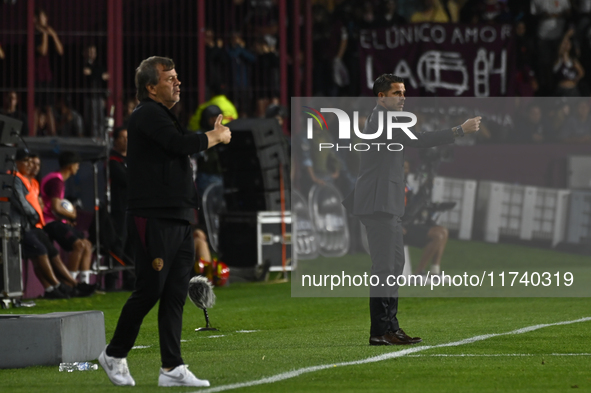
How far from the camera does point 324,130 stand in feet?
36.4

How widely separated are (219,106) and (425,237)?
20.3 feet

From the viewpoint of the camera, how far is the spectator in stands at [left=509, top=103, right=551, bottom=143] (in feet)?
50.6

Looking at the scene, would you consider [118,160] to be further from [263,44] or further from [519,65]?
[519,65]

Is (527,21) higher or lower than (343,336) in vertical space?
higher

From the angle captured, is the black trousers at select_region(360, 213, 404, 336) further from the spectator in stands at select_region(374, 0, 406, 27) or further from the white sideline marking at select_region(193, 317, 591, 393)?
the spectator in stands at select_region(374, 0, 406, 27)

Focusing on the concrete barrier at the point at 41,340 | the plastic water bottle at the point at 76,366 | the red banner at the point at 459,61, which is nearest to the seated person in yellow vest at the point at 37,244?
the concrete barrier at the point at 41,340

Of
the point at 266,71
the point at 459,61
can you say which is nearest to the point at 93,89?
the point at 266,71

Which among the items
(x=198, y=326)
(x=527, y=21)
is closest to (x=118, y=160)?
(x=198, y=326)

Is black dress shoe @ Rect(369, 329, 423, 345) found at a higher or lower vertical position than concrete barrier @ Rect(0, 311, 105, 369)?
lower

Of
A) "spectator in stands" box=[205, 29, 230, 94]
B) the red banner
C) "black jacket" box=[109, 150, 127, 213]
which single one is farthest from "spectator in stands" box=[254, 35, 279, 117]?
"black jacket" box=[109, 150, 127, 213]

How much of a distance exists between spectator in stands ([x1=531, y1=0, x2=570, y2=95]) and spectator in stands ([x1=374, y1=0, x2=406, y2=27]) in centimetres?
272

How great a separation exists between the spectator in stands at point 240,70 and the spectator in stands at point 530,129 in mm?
5100

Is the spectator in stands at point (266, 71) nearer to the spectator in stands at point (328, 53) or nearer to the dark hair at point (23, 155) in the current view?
the spectator in stands at point (328, 53)

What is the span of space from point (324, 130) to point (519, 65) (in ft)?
37.7
